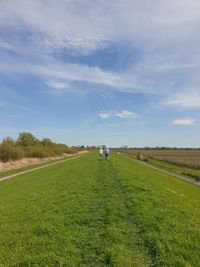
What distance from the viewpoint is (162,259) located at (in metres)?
6.92

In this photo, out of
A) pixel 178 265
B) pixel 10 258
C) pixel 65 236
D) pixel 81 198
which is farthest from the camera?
pixel 81 198

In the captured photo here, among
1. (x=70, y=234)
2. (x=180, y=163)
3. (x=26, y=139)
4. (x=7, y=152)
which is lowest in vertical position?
(x=70, y=234)

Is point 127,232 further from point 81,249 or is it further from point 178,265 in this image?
point 178,265

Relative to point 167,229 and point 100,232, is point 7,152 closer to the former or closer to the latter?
point 100,232

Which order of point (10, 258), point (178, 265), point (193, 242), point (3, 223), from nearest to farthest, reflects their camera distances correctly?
point (178, 265)
point (10, 258)
point (193, 242)
point (3, 223)

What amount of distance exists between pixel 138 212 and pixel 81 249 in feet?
12.8

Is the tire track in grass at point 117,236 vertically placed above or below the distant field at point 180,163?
below

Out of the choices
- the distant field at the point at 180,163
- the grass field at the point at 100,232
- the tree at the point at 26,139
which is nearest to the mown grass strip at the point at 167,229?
the grass field at the point at 100,232

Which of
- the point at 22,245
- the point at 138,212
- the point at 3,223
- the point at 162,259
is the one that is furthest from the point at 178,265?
the point at 3,223

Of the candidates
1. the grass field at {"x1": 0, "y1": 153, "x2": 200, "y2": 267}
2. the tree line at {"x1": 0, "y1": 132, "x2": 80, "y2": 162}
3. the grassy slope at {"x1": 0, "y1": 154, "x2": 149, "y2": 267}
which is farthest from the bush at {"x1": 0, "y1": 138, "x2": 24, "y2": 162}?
the grass field at {"x1": 0, "y1": 153, "x2": 200, "y2": 267}

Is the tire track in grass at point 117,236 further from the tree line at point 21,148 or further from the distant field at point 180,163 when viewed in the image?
the tree line at point 21,148

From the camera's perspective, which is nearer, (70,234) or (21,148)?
(70,234)

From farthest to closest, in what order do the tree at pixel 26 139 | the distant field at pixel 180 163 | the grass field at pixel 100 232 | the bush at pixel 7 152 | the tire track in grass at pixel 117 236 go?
1. the tree at pixel 26 139
2. the bush at pixel 7 152
3. the distant field at pixel 180 163
4. the grass field at pixel 100 232
5. the tire track in grass at pixel 117 236

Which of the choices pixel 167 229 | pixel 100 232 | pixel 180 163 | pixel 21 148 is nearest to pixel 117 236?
pixel 100 232
